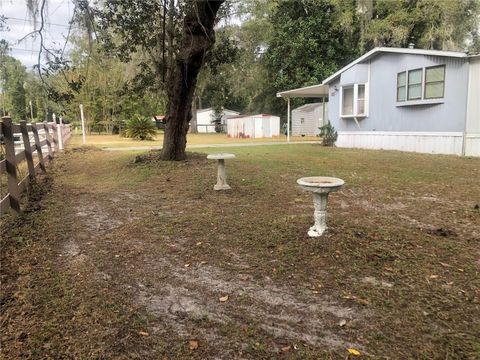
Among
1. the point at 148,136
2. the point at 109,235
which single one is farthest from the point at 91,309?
the point at 148,136

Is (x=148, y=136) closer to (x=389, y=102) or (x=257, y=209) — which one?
(x=389, y=102)

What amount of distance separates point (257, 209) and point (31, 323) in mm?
3385

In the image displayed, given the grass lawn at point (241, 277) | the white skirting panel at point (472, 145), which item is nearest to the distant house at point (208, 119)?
the white skirting panel at point (472, 145)

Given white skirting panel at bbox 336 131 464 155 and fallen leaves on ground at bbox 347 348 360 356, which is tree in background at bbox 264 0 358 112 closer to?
white skirting panel at bbox 336 131 464 155

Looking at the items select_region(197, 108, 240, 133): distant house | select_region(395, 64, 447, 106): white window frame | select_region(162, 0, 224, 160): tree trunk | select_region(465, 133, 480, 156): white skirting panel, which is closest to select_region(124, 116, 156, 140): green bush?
select_region(162, 0, 224, 160): tree trunk

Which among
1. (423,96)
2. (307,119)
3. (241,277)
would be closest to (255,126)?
(307,119)

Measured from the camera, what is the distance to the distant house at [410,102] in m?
11.6

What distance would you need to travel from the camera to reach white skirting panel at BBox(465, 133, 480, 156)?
11.4m

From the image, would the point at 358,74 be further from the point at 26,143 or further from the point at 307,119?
the point at 307,119

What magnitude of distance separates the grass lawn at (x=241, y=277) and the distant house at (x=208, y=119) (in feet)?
124

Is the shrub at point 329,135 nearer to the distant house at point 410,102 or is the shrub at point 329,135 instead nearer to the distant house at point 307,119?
the distant house at point 410,102

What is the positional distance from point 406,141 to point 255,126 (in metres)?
14.3

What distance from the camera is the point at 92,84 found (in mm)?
29375

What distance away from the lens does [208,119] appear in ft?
150
